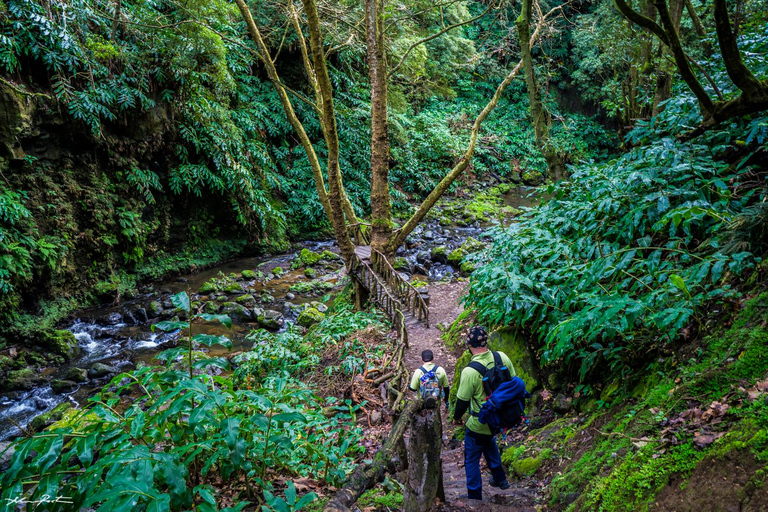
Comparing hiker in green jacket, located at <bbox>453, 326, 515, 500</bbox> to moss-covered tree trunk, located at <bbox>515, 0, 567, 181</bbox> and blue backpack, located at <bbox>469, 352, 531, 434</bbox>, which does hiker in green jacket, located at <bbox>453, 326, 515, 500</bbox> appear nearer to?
blue backpack, located at <bbox>469, 352, 531, 434</bbox>

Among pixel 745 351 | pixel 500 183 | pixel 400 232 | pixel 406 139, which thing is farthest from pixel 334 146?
pixel 500 183

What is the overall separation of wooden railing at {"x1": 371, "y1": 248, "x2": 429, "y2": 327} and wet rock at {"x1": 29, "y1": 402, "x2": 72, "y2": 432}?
578 cm

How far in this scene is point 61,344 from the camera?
830 centimetres

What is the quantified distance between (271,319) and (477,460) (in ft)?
24.9

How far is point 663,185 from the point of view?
398 centimetres

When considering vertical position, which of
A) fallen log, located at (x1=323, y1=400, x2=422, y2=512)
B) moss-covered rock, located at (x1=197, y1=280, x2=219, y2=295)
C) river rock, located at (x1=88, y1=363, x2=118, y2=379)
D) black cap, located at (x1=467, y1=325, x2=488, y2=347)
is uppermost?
black cap, located at (x1=467, y1=325, x2=488, y2=347)

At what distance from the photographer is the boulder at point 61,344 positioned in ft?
27.2

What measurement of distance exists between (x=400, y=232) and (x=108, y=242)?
7.69 meters

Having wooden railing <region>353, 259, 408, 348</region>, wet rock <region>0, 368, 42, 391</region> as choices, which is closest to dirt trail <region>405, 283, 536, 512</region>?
wooden railing <region>353, 259, 408, 348</region>

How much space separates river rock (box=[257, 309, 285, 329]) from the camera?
9703 mm

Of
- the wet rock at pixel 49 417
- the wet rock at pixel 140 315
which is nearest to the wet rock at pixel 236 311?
the wet rock at pixel 140 315

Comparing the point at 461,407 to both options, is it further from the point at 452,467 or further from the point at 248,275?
the point at 248,275

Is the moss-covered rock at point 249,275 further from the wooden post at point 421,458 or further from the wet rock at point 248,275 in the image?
the wooden post at point 421,458

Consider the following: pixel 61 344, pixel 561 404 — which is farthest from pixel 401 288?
pixel 61 344
